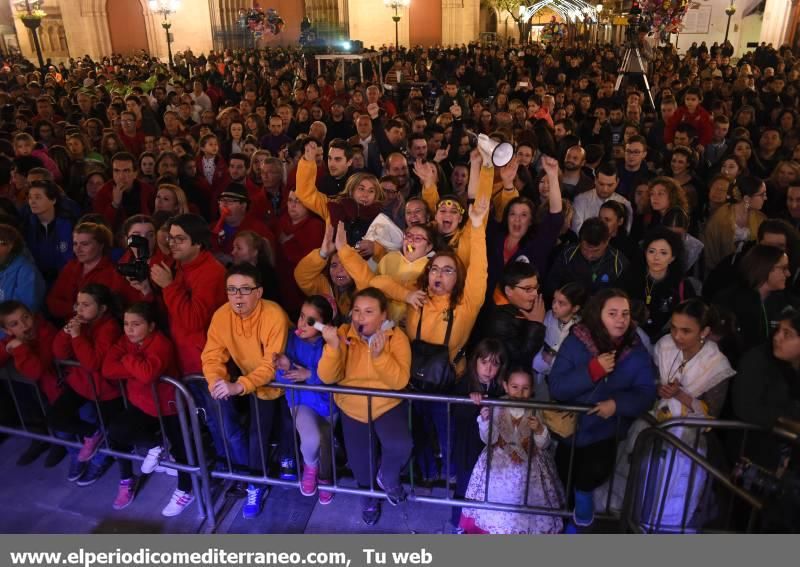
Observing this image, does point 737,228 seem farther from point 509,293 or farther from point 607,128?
point 607,128

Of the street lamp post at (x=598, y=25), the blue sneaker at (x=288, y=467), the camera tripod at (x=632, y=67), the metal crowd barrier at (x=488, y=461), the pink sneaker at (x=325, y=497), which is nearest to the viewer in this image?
the metal crowd barrier at (x=488, y=461)

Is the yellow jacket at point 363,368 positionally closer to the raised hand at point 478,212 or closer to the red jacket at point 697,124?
the raised hand at point 478,212

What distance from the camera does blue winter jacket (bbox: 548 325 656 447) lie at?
10.6ft

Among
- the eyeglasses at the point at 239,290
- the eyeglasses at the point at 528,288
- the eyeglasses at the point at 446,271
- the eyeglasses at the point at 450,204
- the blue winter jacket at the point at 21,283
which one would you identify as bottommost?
the blue winter jacket at the point at 21,283

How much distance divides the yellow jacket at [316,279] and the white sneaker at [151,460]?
152 cm

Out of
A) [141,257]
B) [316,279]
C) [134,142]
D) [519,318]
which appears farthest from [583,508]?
[134,142]

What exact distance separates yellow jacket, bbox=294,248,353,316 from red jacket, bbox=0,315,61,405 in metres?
1.73

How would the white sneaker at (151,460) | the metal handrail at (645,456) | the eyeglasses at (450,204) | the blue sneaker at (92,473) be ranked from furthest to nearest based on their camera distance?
the eyeglasses at (450,204) → the blue sneaker at (92,473) → the white sneaker at (151,460) → the metal handrail at (645,456)

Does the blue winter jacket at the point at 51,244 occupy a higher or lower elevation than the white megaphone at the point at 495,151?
lower

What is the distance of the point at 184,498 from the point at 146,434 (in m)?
0.51

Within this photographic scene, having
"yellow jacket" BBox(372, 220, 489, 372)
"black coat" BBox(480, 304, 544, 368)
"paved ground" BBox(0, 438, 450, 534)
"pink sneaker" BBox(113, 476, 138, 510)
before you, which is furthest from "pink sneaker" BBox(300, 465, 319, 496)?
"black coat" BBox(480, 304, 544, 368)

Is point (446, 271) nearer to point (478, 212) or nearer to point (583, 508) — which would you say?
point (478, 212)

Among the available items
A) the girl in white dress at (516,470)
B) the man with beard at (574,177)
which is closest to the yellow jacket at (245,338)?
the girl in white dress at (516,470)

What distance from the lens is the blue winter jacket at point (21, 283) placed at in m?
4.31
